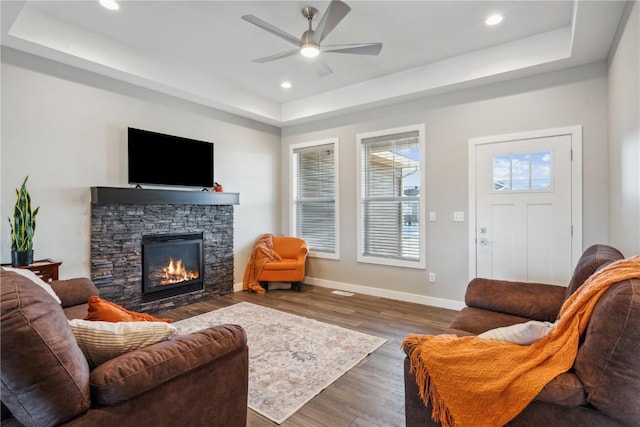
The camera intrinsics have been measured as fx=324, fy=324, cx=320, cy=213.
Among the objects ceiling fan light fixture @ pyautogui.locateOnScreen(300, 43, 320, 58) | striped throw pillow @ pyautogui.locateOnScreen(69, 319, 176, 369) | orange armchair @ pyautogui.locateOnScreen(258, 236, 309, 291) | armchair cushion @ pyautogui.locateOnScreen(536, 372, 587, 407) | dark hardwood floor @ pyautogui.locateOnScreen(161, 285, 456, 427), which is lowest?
dark hardwood floor @ pyautogui.locateOnScreen(161, 285, 456, 427)

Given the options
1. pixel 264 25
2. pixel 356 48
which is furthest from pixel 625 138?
pixel 264 25

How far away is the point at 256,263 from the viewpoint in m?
5.05

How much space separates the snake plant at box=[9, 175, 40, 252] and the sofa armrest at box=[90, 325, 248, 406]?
7.91 ft

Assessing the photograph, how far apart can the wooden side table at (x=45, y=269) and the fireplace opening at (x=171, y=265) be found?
963 millimetres

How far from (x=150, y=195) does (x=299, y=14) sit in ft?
8.44

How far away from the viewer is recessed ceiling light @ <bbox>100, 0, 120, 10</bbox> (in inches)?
108

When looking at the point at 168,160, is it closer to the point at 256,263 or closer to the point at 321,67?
the point at 256,263

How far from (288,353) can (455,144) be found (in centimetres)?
312

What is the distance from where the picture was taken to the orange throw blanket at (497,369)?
1.20 metres

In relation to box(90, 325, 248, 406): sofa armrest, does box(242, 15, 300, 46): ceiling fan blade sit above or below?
above

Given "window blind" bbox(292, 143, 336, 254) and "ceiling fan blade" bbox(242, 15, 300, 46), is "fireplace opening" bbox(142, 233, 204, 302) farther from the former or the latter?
"ceiling fan blade" bbox(242, 15, 300, 46)

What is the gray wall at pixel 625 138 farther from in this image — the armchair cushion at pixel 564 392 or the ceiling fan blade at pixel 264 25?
the ceiling fan blade at pixel 264 25

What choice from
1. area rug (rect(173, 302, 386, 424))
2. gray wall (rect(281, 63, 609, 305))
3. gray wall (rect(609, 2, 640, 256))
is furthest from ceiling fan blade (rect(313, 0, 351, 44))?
area rug (rect(173, 302, 386, 424))

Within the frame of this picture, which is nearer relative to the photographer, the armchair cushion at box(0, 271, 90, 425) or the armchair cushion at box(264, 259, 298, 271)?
the armchair cushion at box(0, 271, 90, 425)
